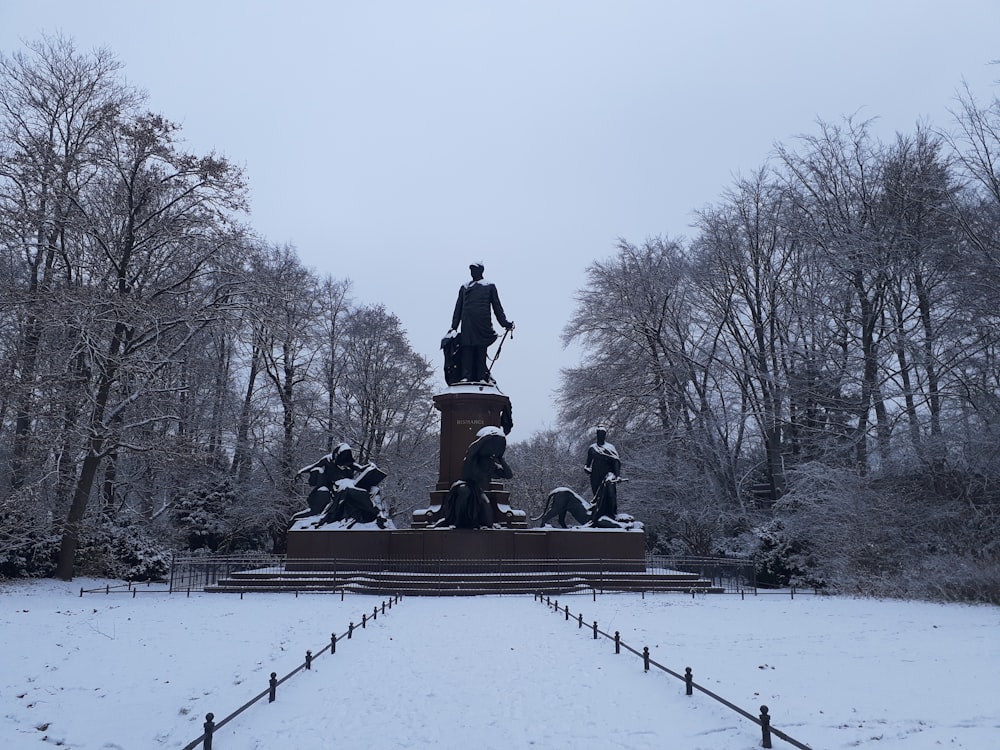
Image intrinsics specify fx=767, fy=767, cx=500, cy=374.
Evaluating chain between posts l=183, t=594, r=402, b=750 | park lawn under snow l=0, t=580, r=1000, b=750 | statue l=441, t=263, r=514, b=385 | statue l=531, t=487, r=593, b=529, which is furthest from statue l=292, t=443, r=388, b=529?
chain between posts l=183, t=594, r=402, b=750

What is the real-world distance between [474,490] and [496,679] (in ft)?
40.9

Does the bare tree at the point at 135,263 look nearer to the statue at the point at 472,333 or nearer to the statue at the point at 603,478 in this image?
the statue at the point at 472,333

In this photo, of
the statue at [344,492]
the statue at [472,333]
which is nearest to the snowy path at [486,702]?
the statue at [344,492]

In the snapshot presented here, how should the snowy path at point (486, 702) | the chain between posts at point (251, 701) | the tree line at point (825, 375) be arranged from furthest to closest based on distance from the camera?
the tree line at point (825, 375)
the snowy path at point (486, 702)
the chain between posts at point (251, 701)

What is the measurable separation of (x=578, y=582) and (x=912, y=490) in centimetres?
952

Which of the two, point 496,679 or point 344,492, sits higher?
point 344,492

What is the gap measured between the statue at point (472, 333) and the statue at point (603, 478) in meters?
4.29

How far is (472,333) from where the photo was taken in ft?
84.6

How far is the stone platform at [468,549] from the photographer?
20.9 meters

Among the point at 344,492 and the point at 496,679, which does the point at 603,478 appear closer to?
the point at 344,492

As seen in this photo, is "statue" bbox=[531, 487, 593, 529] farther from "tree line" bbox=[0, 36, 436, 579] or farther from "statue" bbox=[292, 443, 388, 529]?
"tree line" bbox=[0, 36, 436, 579]

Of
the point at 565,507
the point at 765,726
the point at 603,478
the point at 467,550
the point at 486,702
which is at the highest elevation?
the point at 603,478

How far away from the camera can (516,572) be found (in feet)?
67.8

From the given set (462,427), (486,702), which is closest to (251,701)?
(486,702)
